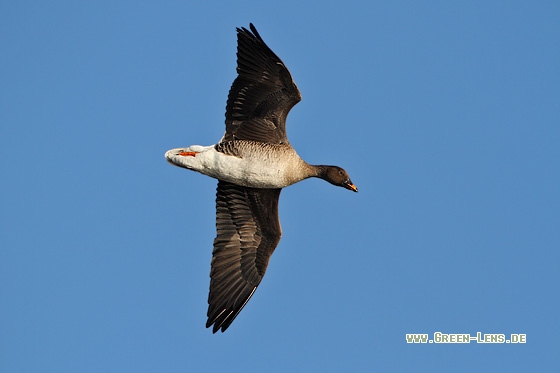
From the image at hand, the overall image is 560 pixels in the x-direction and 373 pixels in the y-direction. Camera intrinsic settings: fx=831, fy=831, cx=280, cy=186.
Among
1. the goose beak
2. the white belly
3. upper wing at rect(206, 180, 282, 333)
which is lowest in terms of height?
upper wing at rect(206, 180, 282, 333)

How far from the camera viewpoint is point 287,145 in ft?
63.4

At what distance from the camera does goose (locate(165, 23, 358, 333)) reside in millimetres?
18609

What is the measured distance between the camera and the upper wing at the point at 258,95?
60.4ft

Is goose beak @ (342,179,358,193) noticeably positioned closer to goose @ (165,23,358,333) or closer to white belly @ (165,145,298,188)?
goose @ (165,23,358,333)

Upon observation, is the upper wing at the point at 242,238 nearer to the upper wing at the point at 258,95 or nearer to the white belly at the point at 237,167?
the white belly at the point at 237,167

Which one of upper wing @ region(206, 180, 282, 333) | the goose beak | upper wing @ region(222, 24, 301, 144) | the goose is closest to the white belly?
the goose

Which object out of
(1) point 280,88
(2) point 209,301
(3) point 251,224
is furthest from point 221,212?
(1) point 280,88

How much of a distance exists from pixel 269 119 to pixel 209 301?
182 inches

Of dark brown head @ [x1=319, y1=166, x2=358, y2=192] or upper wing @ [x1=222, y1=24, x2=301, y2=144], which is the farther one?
dark brown head @ [x1=319, y1=166, x2=358, y2=192]

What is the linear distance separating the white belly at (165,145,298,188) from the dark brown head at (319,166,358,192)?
0.93m

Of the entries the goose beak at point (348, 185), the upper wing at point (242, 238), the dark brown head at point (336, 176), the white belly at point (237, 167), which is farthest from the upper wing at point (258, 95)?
the goose beak at point (348, 185)

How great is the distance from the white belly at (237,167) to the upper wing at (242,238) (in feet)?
3.01

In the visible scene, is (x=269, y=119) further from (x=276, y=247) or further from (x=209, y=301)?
(x=209, y=301)

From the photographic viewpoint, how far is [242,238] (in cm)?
2045
